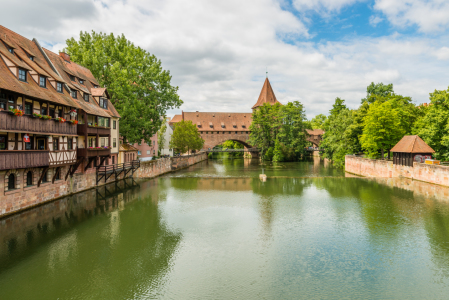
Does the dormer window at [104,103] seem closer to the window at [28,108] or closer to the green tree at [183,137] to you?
the window at [28,108]

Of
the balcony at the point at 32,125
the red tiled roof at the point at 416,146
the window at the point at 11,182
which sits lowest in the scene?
the window at the point at 11,182

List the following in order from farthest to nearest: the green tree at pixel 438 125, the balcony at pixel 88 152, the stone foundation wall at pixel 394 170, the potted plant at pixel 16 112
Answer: the green tree at pixel 438 125, the stone foundation wall at pixel 394 170, the balcony at pixel 88 152, the potted plant at pixel 16 112

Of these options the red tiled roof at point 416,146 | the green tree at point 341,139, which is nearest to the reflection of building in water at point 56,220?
the red tiled roof at point 416,146

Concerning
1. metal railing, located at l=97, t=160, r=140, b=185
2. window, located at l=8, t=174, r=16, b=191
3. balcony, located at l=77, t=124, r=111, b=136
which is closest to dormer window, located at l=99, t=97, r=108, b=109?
balcony, located at l=77, t=124, r=111, b=136

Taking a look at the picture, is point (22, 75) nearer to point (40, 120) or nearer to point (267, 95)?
point (40, 120)

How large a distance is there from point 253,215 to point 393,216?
8.17 metres

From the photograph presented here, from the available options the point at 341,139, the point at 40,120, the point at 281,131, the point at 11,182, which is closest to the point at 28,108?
the point at 40,120

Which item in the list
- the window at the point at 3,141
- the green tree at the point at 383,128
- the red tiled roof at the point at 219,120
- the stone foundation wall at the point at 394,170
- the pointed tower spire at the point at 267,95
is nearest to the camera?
the window at the point at 3,141

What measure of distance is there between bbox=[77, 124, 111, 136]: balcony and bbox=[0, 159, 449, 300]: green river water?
5.08m

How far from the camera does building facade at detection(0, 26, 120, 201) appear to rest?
1584cm

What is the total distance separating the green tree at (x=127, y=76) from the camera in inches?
1232

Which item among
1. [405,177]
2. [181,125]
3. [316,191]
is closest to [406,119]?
[405,177]

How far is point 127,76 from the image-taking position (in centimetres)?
3173

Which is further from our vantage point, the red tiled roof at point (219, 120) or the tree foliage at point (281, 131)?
the red tiled roof at point (219, 120)
